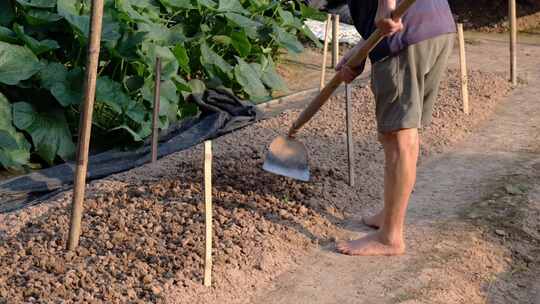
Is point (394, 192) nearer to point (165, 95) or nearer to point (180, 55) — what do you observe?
point (165, 95)

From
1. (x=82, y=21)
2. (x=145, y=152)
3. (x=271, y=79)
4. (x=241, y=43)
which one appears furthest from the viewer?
(x=271, y=79)

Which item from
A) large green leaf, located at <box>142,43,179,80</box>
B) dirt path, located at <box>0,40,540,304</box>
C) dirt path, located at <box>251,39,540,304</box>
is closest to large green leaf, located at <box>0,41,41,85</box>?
large green leaf, located at <box>142,43,179,80</box>

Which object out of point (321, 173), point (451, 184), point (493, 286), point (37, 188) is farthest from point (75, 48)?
point (493, 286)

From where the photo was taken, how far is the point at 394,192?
3.90 meters

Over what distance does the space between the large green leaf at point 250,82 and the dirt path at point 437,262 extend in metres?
2.27

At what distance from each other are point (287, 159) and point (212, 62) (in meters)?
3.04

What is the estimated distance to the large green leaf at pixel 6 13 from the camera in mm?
6355

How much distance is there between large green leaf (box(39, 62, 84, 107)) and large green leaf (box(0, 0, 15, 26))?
52cm

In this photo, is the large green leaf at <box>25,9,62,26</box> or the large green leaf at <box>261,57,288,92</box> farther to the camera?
the large green leaf at <box>261,57,288,92</box>

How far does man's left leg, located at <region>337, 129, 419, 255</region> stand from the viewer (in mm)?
3850

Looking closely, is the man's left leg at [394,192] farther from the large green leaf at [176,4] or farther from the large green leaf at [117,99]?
the large green leaf at [176,4]

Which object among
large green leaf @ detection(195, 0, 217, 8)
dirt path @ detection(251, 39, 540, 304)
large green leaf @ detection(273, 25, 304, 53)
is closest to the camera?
dirt path @ detection(251, 39, 540, 304)

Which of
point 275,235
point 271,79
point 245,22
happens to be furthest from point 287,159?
point 271,79

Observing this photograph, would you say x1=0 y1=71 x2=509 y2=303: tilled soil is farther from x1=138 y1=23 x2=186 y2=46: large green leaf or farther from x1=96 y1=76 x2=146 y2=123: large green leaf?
x1=138 y1=23 x2=186 y2=46: large green leaf
